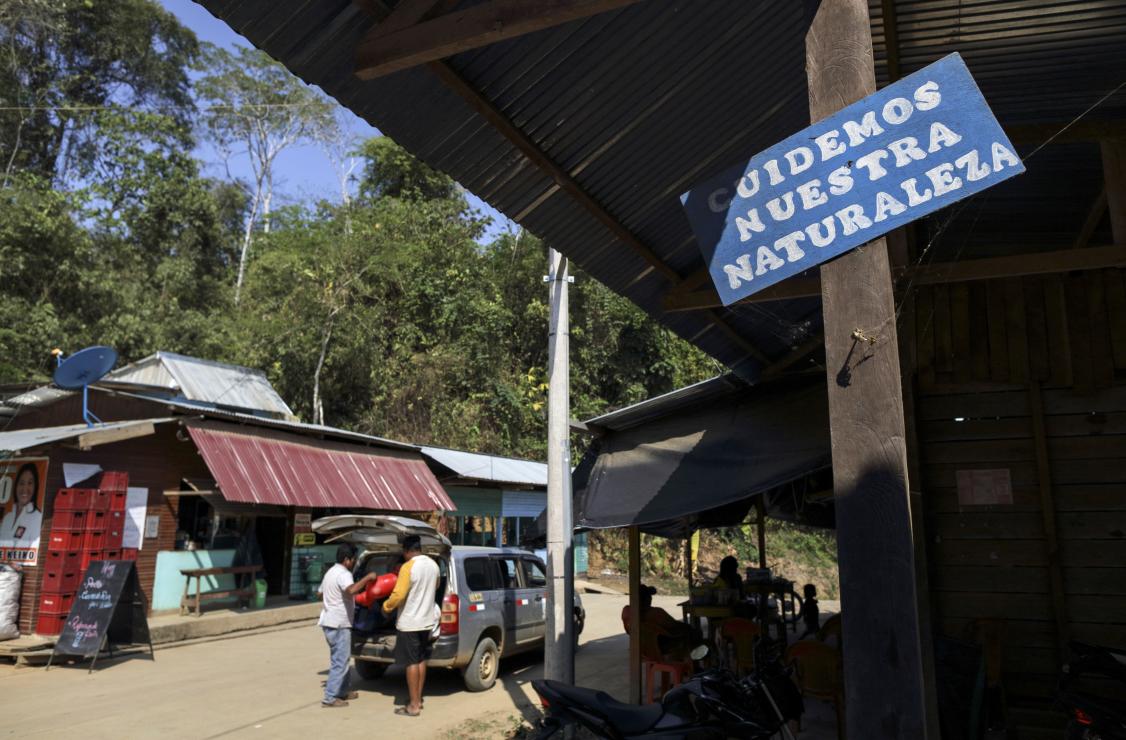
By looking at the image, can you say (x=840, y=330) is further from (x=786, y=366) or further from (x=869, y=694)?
(x=786, y=366)

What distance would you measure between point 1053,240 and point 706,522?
6843mm

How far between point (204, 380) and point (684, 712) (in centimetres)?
1902

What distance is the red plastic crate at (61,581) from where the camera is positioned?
1174 cm

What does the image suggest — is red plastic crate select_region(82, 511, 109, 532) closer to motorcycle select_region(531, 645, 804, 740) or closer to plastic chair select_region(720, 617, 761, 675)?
plastic chair select_region(720, 617, 761, 675)

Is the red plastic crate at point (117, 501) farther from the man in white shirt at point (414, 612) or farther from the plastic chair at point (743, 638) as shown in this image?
the plastic chair at point (743, 638)

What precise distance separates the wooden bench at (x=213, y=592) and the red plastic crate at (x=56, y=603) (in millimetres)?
2379

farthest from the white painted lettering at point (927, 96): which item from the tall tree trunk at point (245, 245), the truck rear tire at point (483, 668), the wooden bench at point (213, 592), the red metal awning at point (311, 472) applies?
the tall tree trunk at point (245, 245)

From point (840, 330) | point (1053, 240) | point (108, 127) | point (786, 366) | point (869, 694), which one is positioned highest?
point (108, 127)

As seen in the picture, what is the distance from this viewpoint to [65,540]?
11.8 m

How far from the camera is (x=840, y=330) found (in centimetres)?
275

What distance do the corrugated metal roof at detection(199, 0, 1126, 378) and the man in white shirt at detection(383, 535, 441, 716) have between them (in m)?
4.44

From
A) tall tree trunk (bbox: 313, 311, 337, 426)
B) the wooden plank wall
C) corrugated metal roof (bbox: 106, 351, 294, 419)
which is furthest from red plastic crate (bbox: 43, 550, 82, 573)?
tall tree trunk (bbox: 313, 311, 337, 426)

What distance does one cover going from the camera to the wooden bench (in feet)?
46.6

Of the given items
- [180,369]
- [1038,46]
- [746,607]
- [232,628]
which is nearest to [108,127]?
[180,369]
